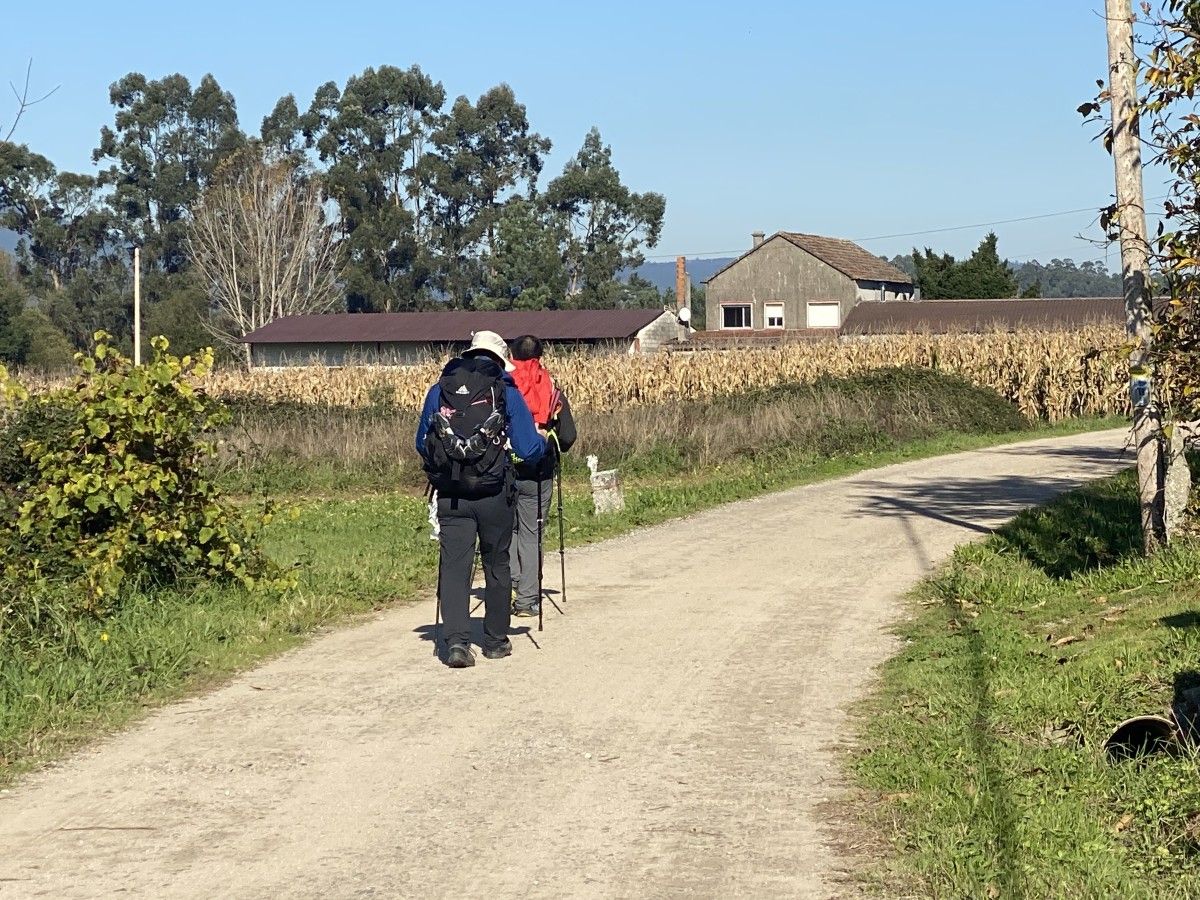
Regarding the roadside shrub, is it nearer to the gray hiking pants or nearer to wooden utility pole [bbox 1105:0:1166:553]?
the gray hiking pants

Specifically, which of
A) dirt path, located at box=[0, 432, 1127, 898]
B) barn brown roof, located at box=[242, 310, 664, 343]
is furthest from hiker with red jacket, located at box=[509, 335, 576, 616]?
barn brown roof, located at box=[242, 310, 664, 343]

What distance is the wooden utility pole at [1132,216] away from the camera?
11.6 m

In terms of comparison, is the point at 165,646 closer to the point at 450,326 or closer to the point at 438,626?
the point at 438,626

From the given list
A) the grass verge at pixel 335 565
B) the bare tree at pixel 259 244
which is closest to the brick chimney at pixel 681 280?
the bare tree at pixel 259 244

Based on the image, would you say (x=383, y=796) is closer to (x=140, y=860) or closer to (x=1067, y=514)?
(x=140, y=860)

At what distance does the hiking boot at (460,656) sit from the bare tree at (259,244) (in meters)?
76.3

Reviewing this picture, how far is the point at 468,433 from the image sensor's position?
8.99 metres

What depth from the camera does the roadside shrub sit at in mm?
10680

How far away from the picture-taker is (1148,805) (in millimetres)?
6055

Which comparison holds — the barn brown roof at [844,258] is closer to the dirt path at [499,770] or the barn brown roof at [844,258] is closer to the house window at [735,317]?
the house window at [735,317]

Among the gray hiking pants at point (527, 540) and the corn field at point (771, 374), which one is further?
the corn field at point (771, 374)

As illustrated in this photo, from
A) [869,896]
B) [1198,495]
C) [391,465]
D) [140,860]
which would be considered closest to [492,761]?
[140,860]

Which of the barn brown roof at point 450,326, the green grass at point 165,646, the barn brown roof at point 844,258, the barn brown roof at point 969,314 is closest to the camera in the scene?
the green grass at point 165,646

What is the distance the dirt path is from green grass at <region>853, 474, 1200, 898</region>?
0.35 m
